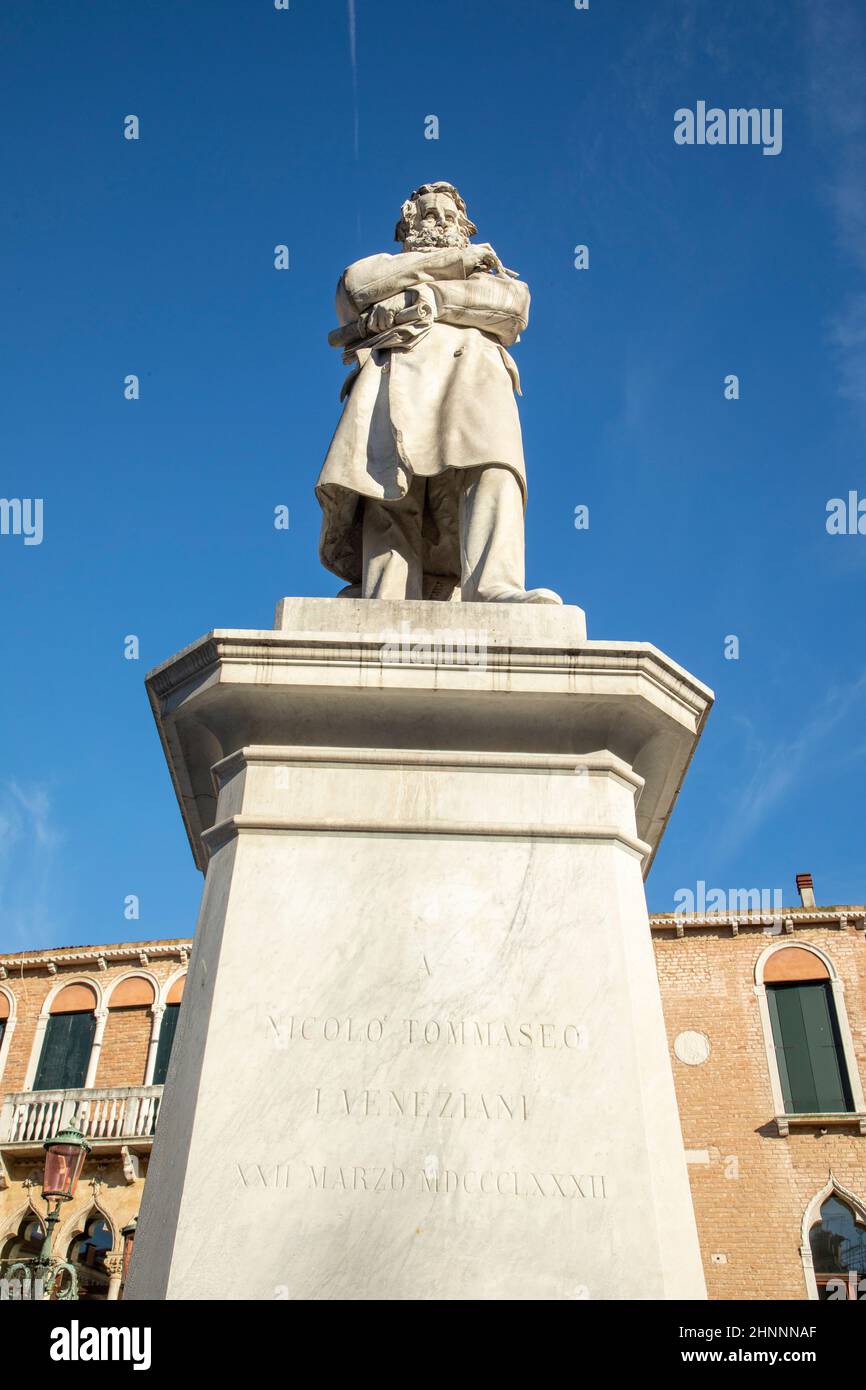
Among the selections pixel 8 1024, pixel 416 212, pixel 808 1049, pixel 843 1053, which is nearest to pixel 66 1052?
pixel 8 1024

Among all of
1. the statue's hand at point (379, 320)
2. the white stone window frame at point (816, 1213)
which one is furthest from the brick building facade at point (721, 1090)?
the statue's hand at point (379, 320)

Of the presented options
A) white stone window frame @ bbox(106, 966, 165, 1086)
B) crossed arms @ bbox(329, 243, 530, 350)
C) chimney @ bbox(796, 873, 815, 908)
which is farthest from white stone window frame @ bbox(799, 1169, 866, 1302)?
crossed arms @ bbox(329, 243, 530, 350)

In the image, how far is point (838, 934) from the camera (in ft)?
81.0

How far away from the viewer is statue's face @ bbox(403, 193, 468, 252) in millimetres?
5645

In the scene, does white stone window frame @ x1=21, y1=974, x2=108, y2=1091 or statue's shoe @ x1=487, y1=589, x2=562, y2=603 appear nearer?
statue's shoe @ x1=487, y1=589, x2=562, y2=603

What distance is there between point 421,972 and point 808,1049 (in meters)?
22.8

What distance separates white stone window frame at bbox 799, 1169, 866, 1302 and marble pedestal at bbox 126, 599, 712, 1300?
2086cm

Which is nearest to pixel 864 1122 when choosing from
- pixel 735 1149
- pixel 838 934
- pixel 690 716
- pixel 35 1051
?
pixel 735 1149

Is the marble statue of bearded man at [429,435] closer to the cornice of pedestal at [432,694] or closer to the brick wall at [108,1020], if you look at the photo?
the cornice of pedestal at [432,694]

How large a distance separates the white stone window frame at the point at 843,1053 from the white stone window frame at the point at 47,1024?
14.7 meters

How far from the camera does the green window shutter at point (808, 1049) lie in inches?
907

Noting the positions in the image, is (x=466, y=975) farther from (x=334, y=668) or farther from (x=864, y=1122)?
(x=864, y=1122)
